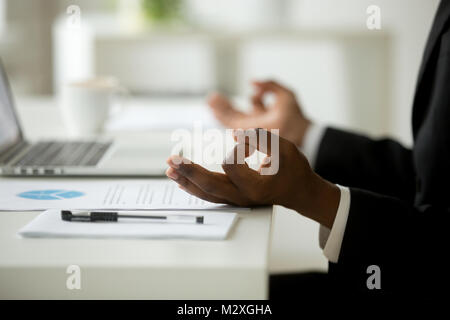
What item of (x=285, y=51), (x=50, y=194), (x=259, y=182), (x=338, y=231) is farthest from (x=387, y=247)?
(x=285, y=51)

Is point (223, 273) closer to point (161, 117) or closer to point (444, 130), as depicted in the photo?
point (444, 130)

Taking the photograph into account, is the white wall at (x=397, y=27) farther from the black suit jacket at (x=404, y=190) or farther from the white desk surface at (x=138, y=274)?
the white desk surface at (x=138, y=274)

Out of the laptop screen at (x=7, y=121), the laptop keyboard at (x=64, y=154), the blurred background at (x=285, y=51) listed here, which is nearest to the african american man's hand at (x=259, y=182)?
the laptop keyboard at (x=64, y=154)

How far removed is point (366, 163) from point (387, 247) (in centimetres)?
49

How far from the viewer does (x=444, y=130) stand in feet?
3.18

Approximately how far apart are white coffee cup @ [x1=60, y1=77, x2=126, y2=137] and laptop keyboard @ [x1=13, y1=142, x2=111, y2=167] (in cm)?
18

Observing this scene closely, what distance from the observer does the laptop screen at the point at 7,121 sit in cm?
107

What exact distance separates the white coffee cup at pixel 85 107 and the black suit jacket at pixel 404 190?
428 mm

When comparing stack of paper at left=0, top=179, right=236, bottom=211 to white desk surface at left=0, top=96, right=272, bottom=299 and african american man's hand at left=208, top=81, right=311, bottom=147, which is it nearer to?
white desk surface at left=0, top=96, right=272, bottom=299

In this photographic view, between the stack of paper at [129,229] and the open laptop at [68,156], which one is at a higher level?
the stack of paper at [129,229]

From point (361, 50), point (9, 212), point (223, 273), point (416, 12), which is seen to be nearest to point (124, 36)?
Result: point (361, 50)

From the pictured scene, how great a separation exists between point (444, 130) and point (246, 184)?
1.30ft

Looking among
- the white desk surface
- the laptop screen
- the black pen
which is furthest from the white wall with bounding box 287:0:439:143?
the white desk surface
